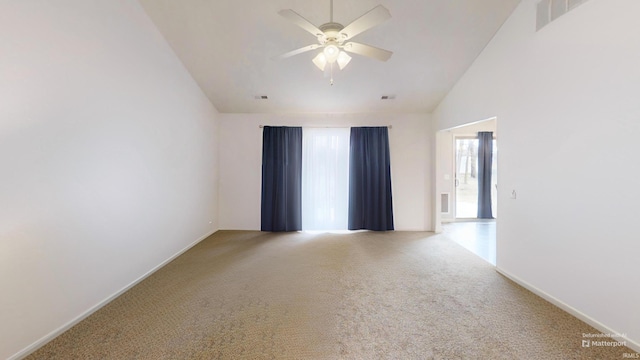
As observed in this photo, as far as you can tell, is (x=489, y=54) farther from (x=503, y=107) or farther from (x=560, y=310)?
(x=560, y=310)

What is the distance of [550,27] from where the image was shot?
2736 millimetres

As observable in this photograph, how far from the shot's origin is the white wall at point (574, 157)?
2076mm

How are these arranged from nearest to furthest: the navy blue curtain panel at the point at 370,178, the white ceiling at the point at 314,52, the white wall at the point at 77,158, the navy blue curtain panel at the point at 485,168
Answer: the white wall at the point at 77,158
the white ceiling at the point at 314,52
the navy blue curtain panel at the point at 370,178
the navy blue curtain panel at the point at 485,168

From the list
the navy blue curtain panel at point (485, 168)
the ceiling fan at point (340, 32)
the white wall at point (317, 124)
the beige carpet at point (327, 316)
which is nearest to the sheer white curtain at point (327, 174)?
the white wall at point (317, 124)

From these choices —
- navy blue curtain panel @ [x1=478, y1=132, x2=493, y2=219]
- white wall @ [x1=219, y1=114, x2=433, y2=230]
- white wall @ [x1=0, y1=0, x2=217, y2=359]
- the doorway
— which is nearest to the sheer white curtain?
white wall @ [x1=219, y1=114, x2=433, y2=230]

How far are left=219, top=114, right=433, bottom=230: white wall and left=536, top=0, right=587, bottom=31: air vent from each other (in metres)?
2.82

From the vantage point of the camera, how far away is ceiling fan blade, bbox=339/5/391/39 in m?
2.07

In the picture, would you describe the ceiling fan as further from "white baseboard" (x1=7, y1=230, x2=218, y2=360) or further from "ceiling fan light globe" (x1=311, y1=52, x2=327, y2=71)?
"white baseboard" (x1=7, y1=230, x2=218, y2=360)

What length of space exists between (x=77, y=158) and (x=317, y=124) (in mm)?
4052

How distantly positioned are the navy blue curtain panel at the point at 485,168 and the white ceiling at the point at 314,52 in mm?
2698

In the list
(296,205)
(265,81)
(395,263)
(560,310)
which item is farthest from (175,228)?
(560,310)

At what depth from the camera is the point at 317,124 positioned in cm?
569

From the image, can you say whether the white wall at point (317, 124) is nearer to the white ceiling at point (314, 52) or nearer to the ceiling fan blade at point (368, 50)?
the white ceiling at point (314, 52)

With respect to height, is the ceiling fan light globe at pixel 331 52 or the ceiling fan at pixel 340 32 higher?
the ceiling fan at pixel 340 32
